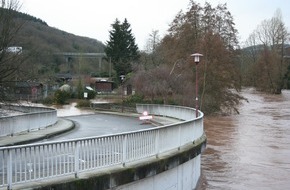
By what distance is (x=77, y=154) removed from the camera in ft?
28.5

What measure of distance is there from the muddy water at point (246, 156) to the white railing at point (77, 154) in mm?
5972

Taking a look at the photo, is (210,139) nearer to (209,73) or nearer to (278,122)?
(278,122)

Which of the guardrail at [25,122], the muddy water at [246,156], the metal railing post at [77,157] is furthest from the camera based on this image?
the guardrail at [25,122]

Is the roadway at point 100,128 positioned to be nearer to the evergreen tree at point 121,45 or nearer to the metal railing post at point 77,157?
the metal railing post at point 77,157

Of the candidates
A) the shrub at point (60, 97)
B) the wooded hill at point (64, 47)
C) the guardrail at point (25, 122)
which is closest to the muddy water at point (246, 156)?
the guardrail at point (25, 122)

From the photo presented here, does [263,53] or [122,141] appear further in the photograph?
[263,53]

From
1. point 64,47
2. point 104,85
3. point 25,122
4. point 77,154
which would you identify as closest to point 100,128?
point 25,122

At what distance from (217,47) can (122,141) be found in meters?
43.6

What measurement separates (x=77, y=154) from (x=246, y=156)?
17.7 metres

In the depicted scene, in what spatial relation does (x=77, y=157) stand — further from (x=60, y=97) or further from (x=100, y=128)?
(x=60, y=97)

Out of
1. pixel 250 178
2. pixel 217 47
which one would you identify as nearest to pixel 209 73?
pixel 217 47

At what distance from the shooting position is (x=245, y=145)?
28844 mm

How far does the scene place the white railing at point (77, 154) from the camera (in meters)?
7.81

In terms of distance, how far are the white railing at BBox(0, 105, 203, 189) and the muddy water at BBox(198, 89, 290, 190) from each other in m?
5.97
